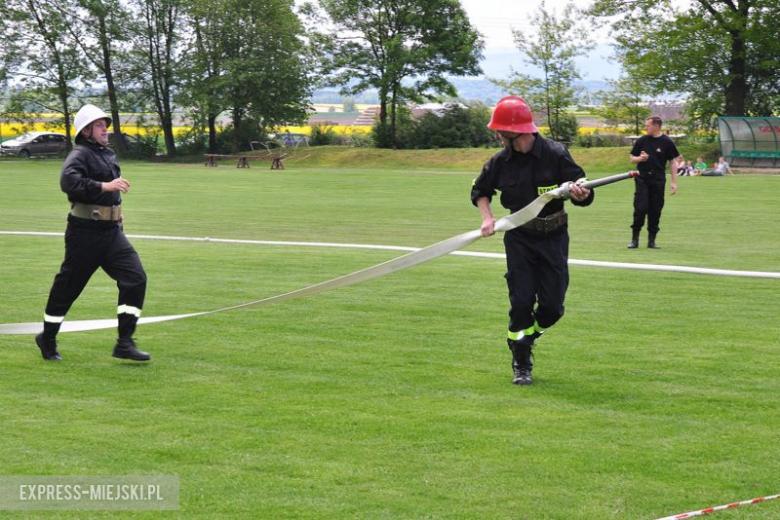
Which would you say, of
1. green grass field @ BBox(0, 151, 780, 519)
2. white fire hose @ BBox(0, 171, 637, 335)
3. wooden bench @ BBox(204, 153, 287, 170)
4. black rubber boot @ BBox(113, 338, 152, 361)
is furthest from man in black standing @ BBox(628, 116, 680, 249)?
wooden bench @ BBox(204, 153, 287, 170)

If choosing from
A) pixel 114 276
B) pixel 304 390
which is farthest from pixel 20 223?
pixel 304 390

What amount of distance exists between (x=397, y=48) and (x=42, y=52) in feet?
78.3

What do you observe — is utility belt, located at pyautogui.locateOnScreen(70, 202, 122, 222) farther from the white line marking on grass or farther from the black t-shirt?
the black t-shirt

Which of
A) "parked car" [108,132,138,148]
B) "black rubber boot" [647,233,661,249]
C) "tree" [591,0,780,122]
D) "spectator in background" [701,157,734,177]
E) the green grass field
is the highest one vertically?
"tree" [591,0,780,122]

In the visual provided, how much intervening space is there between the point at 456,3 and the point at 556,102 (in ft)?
30.4

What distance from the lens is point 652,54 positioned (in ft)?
194

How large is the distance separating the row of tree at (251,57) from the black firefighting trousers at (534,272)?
61.3 m

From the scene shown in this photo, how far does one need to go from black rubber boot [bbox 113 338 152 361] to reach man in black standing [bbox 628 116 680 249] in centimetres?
1050

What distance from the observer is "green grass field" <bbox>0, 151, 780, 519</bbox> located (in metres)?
5.41

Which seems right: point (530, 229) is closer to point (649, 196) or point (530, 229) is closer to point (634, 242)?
point (649, 196)

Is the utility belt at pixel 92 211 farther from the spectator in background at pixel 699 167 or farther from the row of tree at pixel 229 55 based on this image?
the row of tree at pixel 229 55

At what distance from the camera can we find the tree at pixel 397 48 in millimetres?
70500

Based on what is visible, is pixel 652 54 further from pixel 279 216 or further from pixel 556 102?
pixel 279 216

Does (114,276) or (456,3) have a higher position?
(456,3)
